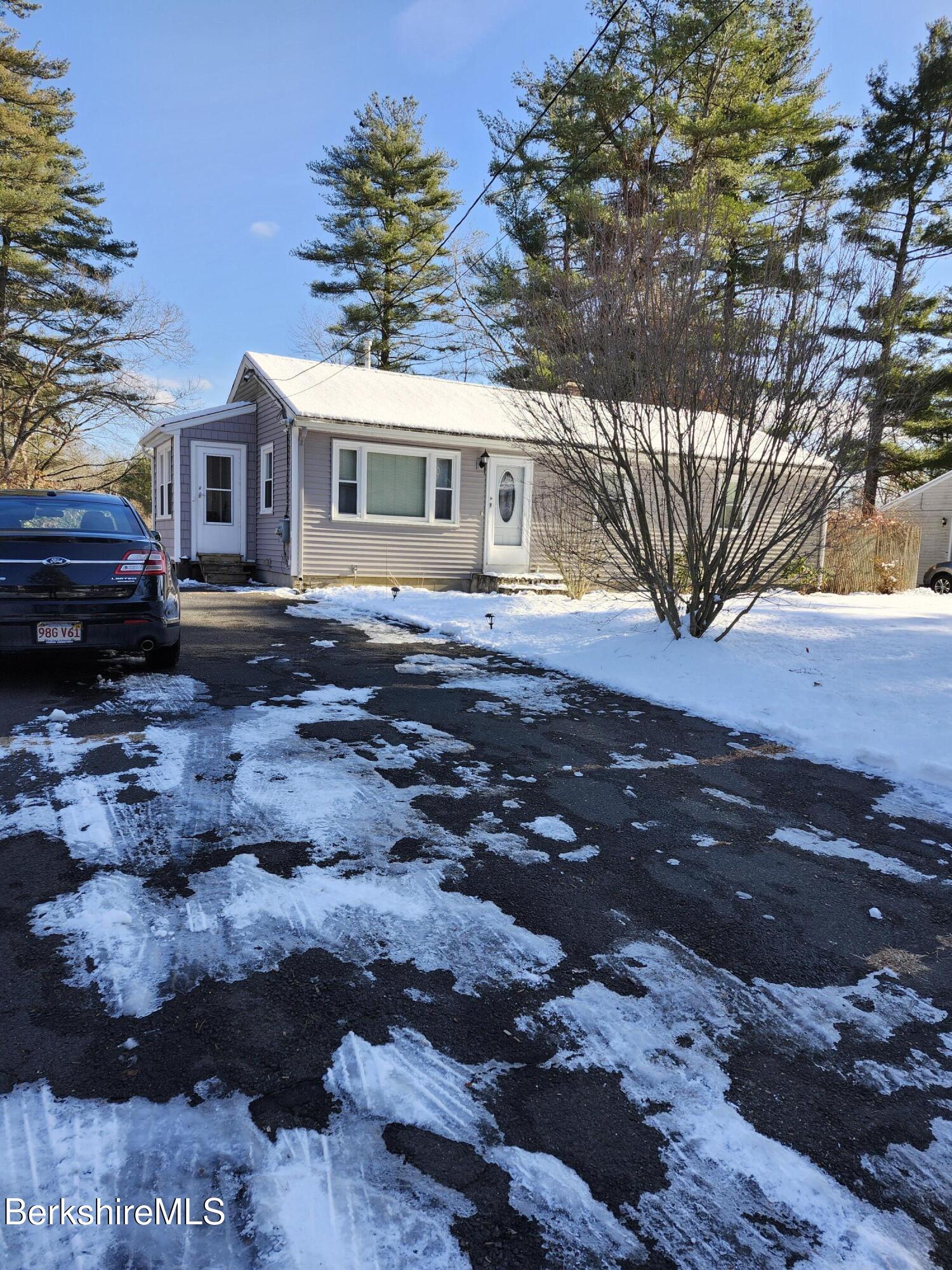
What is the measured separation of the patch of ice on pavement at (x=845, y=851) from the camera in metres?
3.11

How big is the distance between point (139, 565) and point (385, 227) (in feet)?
80.7

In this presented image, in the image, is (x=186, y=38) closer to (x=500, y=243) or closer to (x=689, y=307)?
(x=689, y=307)

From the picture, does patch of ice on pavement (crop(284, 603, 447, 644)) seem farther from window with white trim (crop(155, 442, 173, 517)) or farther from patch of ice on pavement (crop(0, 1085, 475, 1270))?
patch of ice on pavement (crop(0, 1085, 475, 1270))

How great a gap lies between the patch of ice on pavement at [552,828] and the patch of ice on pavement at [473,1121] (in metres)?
1.43

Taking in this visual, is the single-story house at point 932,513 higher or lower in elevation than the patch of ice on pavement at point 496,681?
higher

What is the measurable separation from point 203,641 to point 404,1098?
6.69m

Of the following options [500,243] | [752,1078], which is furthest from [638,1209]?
[500,243]

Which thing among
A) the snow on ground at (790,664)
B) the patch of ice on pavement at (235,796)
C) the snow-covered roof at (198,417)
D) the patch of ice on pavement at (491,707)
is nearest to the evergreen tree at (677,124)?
the snow-covered roof at (198,417)

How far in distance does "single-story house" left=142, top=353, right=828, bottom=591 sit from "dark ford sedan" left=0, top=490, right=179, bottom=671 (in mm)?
7383

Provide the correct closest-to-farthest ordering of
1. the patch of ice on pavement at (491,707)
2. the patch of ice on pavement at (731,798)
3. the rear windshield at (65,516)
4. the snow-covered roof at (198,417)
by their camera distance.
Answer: the patch of ice on pavement at (731,798) < the rear windshield at (65,516) < the patch of ice on pavement at (491,707) < the snow-covered roof at (198,417)

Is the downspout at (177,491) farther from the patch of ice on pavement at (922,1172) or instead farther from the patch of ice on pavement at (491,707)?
the patch of ice on pavement at (922,1172)

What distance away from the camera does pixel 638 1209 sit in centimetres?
146

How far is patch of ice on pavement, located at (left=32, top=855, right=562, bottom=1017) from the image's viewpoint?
215 cm

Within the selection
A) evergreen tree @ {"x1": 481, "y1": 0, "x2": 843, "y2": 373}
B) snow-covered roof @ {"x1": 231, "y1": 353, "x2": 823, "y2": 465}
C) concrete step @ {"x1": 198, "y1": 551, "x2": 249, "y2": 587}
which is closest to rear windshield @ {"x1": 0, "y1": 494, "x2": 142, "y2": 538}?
snow-covered roof @ {"x1": 231, "y1": 353, "x2": 823, "y2": 465}
